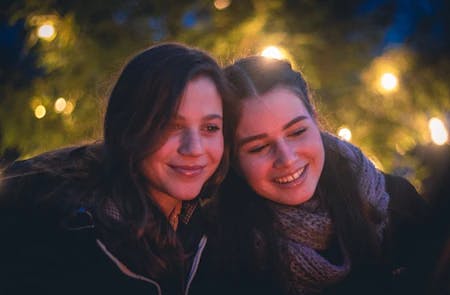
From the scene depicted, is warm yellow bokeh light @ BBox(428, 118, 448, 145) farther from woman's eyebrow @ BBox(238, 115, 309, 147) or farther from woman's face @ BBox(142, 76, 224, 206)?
woman's face @ BBox(142, 76, 224, 206)

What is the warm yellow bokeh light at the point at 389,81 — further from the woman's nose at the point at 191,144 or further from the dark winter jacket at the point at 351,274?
the woman's nose at the point at 191,144

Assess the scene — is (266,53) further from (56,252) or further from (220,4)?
(56,252)

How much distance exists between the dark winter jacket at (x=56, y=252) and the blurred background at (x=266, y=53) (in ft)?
5.48

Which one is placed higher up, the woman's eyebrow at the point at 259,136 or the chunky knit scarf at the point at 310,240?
the woman's eyebrow at the point at 259,136

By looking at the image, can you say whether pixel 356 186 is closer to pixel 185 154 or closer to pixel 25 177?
pixel 185 154

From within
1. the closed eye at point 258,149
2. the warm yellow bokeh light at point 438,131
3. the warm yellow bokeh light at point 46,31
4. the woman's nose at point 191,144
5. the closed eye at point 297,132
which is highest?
the warm yellow bokeh light at point 46,31

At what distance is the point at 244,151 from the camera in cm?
255

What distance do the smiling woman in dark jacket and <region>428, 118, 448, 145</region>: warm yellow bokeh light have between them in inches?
88.4

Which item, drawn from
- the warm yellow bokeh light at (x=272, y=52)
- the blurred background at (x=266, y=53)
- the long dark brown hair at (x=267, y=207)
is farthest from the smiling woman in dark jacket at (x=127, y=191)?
the blurred background at (x=266, y=53)

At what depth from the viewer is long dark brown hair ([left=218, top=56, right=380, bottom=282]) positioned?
8.73ft

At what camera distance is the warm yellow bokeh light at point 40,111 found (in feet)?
14.1

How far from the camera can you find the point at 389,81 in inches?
168

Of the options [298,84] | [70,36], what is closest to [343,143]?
[298,84]

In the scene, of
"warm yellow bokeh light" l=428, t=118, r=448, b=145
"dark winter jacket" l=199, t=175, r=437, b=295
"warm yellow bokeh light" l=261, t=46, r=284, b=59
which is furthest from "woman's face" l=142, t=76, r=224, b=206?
"warm yellow bokeh light" l=428, t=118, r=448, b=145
